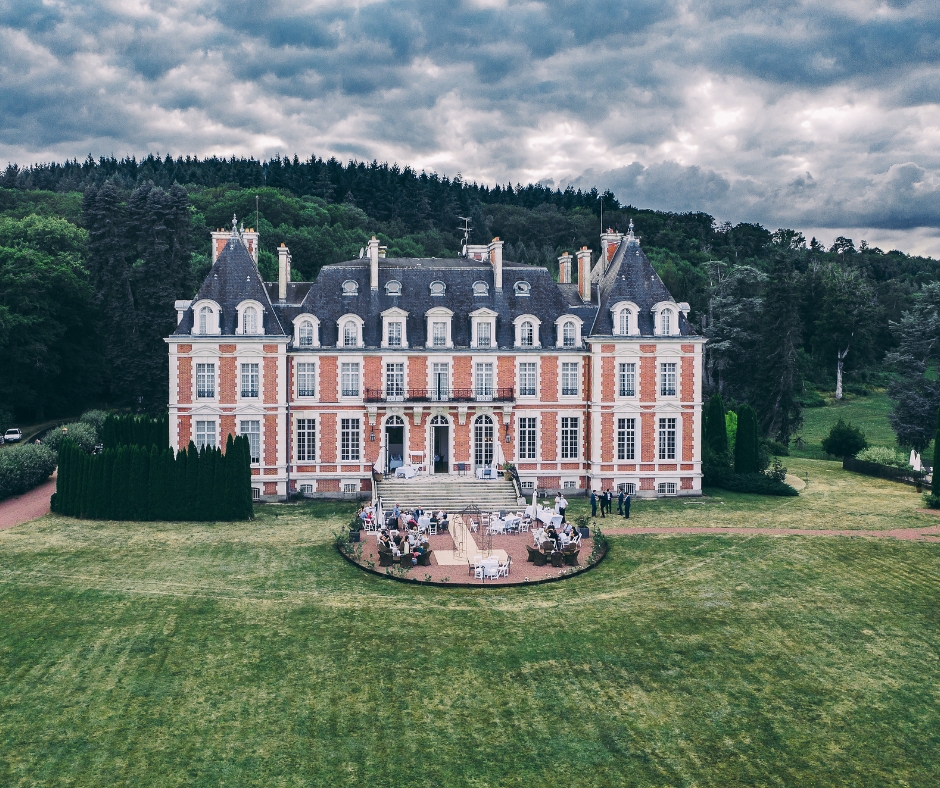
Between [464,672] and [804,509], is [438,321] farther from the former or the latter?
[464,672]

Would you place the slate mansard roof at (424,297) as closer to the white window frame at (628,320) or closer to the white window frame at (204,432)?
the white window frame at (628,320)

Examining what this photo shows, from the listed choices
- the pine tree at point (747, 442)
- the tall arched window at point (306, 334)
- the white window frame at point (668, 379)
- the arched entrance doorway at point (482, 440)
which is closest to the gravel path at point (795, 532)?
the arched entrance doorway at point (482, 440)

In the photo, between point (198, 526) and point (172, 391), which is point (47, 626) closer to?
point (198, 526)

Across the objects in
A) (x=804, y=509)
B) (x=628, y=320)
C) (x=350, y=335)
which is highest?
(x=628, y=320)

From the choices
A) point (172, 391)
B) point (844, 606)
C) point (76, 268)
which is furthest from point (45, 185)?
point (844, 606)

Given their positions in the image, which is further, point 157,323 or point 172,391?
point 157,323

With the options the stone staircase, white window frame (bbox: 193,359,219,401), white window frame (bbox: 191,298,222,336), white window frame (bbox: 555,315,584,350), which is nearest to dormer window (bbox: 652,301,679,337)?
white window frame (bbox: 555,315,584,350)

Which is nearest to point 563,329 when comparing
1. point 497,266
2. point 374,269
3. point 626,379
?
point 626,379
